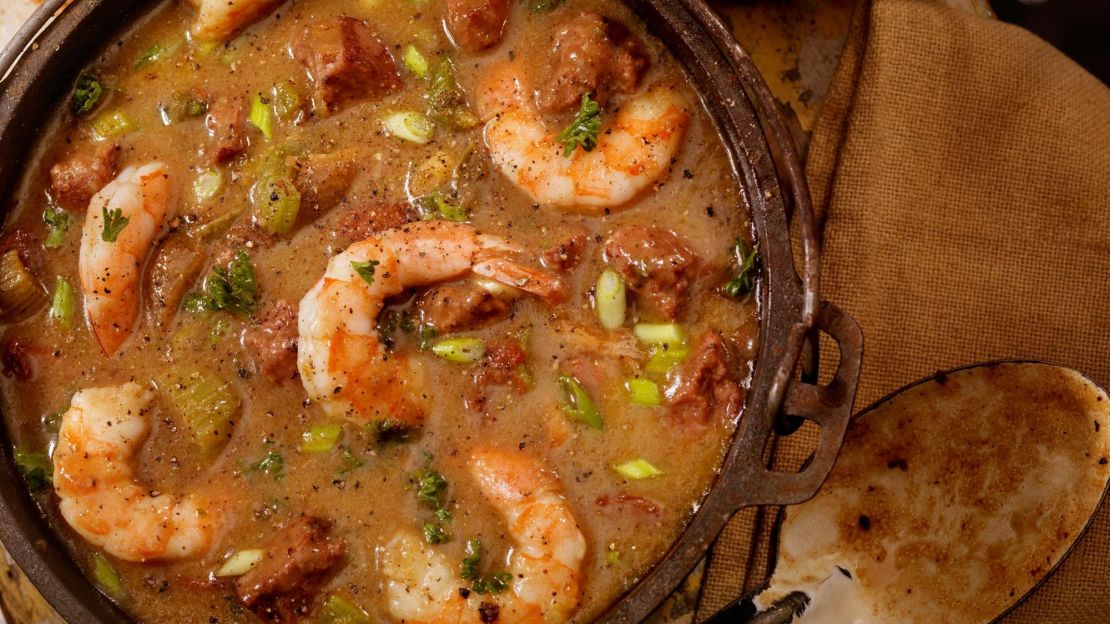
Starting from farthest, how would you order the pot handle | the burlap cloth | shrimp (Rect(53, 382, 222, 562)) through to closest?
the burlap cloth < shrimp (Rect(53, 382, 222, 562)) < the pot handle

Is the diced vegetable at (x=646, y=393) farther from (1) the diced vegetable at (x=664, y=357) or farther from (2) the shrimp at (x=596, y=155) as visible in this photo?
(2) the shrimp at (x=596, y=155)

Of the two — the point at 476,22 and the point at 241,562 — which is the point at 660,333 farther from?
the point at 241,562

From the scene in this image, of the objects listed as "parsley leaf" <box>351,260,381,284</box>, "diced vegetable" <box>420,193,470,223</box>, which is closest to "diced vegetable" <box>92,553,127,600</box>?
"parsley leaf" <box>351,260,381,284</box>

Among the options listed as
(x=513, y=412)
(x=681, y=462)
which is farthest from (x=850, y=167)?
(x=513, y=412)

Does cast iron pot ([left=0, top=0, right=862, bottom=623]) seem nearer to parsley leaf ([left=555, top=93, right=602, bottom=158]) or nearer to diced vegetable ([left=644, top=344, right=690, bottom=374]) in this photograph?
diced vegetable ([left=644, top=344, right=690, bottom=374])

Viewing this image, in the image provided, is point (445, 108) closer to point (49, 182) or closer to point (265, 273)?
point (265, 273)

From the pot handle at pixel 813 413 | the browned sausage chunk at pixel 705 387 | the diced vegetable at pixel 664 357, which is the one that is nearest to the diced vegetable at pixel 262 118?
the diced vegetable at pixel 664 357

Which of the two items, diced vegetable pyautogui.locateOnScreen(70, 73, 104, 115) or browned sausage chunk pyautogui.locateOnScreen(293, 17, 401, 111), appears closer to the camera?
browned sausage chunk pyautogui.locateOnScreen(293, 17, 401, 111)
